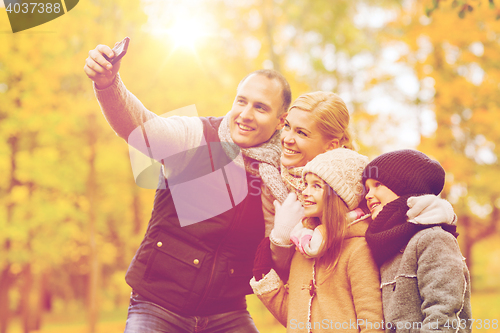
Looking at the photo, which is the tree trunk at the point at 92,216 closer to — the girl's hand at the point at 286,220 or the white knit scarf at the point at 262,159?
the white knit scarf at the point at 262,159

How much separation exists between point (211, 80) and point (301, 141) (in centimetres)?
758

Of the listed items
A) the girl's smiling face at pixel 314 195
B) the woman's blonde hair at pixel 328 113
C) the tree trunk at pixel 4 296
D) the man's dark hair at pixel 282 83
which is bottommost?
the girl's smiling face at pixel 314 195

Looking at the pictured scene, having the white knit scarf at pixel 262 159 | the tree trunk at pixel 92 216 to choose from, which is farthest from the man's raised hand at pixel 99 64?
the tree trunk at pixel 92 216

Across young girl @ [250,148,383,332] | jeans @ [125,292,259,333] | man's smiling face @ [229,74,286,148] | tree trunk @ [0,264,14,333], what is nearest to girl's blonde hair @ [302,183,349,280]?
young girl @ [250,148,383,332]

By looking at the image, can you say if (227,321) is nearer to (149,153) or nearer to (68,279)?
(149,153)

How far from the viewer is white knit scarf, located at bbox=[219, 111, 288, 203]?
275cm

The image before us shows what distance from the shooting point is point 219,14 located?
35.8ft

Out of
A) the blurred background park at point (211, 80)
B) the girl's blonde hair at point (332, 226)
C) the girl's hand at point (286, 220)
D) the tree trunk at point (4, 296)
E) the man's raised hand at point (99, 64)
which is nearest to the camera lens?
the man's raised hand at point (99, 64)

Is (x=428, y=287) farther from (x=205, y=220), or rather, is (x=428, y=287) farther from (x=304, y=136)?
(x=205, y=220)

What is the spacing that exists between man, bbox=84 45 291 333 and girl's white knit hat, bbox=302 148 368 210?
362mm

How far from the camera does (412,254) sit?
2102mm

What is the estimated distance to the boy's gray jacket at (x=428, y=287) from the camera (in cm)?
189

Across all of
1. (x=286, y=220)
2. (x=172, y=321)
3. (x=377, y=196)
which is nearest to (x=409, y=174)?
(x=377, y=196)

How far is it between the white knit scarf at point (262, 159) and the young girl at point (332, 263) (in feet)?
0.82
